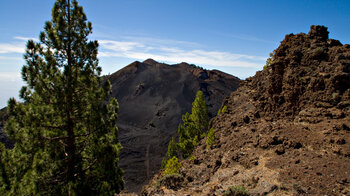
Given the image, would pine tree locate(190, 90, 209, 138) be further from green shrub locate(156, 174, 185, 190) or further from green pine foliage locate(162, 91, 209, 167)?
green shrub locate(156, 174, 185, 190)

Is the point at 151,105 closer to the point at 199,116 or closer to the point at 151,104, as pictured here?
the point at 151,104

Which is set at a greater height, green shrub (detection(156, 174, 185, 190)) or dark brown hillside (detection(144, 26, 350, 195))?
dark brown hillside (detection(144, 26, 350, 195))

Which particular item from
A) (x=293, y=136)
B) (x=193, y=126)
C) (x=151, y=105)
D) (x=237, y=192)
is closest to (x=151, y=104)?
(x=151, y=105)

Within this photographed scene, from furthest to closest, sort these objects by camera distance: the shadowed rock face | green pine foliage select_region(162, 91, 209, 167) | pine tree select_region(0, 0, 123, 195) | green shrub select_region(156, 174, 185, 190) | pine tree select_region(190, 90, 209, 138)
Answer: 1. the shadowed rock face
2. pine tree select_region(190, 90, 209, 138)
3. green pine foliage select_region(162, 91, 209, 167)
4. green shrub select_region(156, 174, 185, 190)
5. pine tree select_region(0, 0, 123, 195)

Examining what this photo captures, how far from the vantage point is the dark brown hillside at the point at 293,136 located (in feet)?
26.2

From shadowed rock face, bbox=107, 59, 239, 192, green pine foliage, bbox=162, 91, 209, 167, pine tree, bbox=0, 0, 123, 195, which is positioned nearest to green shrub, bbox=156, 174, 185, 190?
pine tree, bbox=0, 0, 123, 195

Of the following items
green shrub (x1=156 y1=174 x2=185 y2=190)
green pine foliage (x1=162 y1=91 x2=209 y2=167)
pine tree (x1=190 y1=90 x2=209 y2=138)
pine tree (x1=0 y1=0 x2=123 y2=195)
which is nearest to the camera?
pine tree (x1=0 y1=0 x2=123 y2=195)

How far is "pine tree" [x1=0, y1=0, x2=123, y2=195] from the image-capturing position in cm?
789

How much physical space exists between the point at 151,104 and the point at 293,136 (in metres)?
59.8

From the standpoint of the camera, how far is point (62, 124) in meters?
8.58

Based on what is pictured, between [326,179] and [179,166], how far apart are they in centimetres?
1087

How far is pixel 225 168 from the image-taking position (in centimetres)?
1174

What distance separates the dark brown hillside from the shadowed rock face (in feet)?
64.4

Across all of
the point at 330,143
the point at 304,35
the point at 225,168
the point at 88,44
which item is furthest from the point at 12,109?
the point at 304,35
